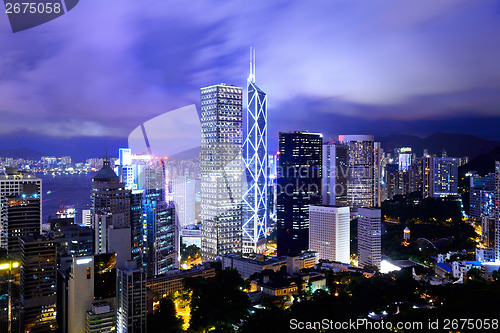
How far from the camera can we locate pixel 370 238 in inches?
408

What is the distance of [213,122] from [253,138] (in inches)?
94.5

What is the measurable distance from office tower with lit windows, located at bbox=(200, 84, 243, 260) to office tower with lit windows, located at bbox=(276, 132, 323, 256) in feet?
→ 5.66

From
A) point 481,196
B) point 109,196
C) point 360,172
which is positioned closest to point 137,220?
point 109,196

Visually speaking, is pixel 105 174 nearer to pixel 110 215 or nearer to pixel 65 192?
pixel 110 215

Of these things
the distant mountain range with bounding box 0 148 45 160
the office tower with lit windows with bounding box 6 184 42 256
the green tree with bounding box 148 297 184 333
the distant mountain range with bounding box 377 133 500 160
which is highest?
the distant mountain range with bounding box 377 133 500 160

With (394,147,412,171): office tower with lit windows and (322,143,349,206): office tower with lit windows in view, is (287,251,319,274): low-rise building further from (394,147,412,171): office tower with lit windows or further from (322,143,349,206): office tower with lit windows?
(394,147,412,171): office tower with lit windows

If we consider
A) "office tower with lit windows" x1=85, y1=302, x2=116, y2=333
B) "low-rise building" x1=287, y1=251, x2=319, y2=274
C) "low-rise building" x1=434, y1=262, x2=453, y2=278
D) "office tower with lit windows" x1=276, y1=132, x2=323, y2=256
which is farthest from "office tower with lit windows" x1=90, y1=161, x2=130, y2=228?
"low-rise building" x1=434, y1=262, x2=453, y2=278

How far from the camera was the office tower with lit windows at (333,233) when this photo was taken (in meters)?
11.5

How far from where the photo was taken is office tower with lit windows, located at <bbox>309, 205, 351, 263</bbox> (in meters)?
11.5

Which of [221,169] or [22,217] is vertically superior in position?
[221,169]

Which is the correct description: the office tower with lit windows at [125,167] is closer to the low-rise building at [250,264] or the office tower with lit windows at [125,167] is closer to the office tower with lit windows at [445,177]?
the low-rise building at [250,264]

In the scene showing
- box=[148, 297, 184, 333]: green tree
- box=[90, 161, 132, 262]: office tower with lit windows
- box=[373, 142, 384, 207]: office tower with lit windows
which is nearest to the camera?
box=[148, 297, 184, 333]: green tree

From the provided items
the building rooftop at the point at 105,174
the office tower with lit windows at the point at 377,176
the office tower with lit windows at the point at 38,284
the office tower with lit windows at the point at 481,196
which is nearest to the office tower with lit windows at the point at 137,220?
the building rooftop at the point at 105,174

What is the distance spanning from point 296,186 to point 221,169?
2.89 meters
